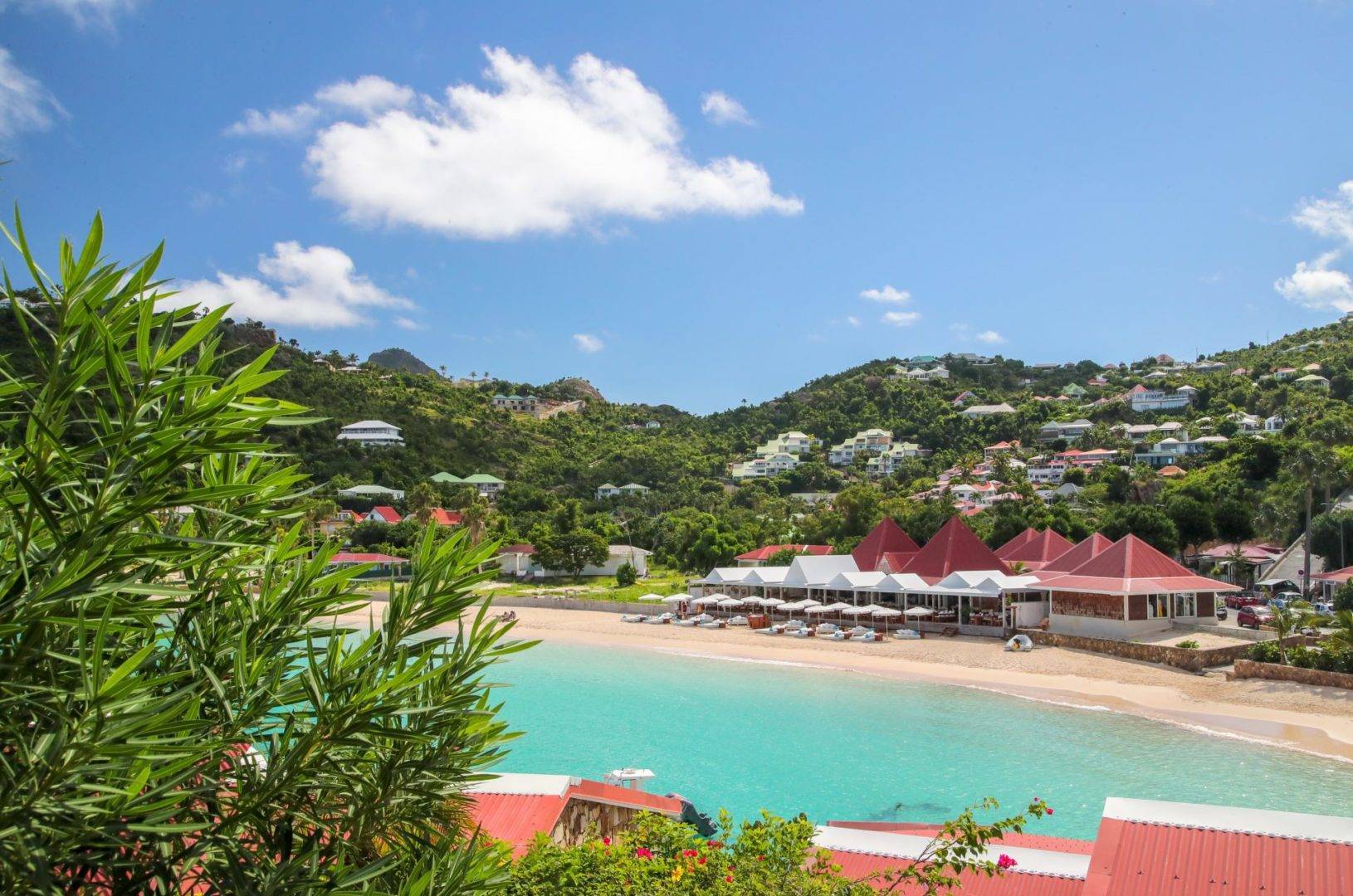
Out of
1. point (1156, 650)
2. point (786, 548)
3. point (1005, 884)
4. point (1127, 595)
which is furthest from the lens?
point (786, 548)

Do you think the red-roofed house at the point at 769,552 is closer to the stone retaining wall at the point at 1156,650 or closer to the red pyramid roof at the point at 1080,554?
the red pyramid roof at the point at 1080,554

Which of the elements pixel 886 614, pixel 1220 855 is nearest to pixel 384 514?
pixel 886 614

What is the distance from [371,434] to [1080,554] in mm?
62188

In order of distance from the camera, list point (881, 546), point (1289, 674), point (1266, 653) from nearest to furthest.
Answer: point (1289, 674), point (1266, 653), point (881, 546)

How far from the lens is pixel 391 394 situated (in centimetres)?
8931

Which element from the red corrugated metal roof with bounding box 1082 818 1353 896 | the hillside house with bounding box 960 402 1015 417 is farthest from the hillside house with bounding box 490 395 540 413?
the red corrugated metal roof with bounding box 1082 818 1353 896

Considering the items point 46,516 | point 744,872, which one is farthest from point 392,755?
point 744,872

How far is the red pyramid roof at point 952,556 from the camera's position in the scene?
33.2m

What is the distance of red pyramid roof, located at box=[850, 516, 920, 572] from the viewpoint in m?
37.3

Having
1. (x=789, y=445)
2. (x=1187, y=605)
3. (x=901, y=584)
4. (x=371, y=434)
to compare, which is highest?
(x=789, y=445)

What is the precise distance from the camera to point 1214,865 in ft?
20.1

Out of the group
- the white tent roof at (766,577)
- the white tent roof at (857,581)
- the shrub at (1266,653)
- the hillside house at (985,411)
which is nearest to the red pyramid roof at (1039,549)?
the white tent roof at (857,581)

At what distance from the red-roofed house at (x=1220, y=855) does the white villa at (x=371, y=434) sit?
74351 millimetres

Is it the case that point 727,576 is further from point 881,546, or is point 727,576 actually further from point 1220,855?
point 1220,855
